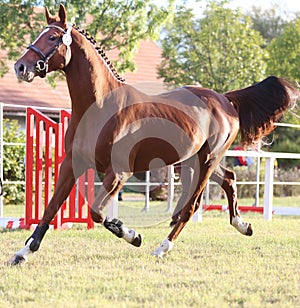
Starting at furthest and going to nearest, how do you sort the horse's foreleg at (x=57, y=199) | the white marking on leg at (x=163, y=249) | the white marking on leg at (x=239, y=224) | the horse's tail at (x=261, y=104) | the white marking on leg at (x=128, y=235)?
1. the horse's tail at (x=261, y=104)
2. the white marking on leg at (x=239, y=224)
3. the white marking on leg at (x=163, y=249)
4. the white marking on leg at (x=128, y=235)
5. the horse's foreleg at (x=57, y=199)

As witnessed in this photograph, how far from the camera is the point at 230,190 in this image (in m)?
7.10

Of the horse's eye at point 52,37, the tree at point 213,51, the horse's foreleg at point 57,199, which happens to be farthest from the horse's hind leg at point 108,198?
the tree at point 213,51

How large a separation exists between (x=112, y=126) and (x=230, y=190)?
2.06m

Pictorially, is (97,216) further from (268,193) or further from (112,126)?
(268,193)

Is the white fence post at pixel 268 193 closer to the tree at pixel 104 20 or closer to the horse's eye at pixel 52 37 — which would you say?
the tree at pixel 104 20

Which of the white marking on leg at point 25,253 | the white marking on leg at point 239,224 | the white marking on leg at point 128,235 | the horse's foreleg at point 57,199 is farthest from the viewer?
the white marking on leg at point 239,224

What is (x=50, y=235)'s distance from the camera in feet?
24.5

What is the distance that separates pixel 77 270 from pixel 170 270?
68 centimetres

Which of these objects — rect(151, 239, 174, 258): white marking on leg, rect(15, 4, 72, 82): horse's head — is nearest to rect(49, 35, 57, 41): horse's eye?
rect(15, 4, 72, 82): horse's head

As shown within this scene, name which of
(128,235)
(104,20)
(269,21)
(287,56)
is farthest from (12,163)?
(269,21)

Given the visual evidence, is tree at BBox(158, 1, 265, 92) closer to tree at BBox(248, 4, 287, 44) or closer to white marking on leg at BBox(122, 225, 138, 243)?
white marking on leg at BBox(122, 225, 138, 243)

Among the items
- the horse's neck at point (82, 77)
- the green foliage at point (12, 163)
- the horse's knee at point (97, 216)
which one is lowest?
the green foliage at point (12, 163)

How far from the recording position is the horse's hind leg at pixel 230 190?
22.9 feet

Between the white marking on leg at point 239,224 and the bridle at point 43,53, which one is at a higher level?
the bridle at point 43,53
